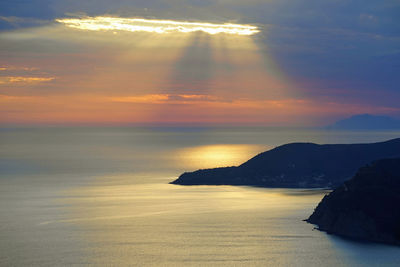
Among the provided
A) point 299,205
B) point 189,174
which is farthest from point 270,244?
point 189,174

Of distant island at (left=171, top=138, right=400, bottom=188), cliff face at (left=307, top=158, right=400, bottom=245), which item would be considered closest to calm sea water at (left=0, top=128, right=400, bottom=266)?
cliff face at (left=307, top=158, right=400, bottom=245)

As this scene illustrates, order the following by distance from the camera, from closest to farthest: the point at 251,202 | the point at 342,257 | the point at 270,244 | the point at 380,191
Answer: the point at 342,257 < the point at 270,244 < the point at 380,191 < the point at 251,202

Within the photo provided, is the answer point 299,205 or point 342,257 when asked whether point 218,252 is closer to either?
point 342,257

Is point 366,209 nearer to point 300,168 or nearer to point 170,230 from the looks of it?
point 170,230

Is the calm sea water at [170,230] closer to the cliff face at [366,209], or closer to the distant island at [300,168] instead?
the cliff face at [366,209]

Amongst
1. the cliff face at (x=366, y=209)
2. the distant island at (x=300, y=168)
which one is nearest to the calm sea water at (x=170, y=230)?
the cliff face at (x=366, y=209)

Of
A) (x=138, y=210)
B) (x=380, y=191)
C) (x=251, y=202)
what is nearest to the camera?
(x=380, y=191)
